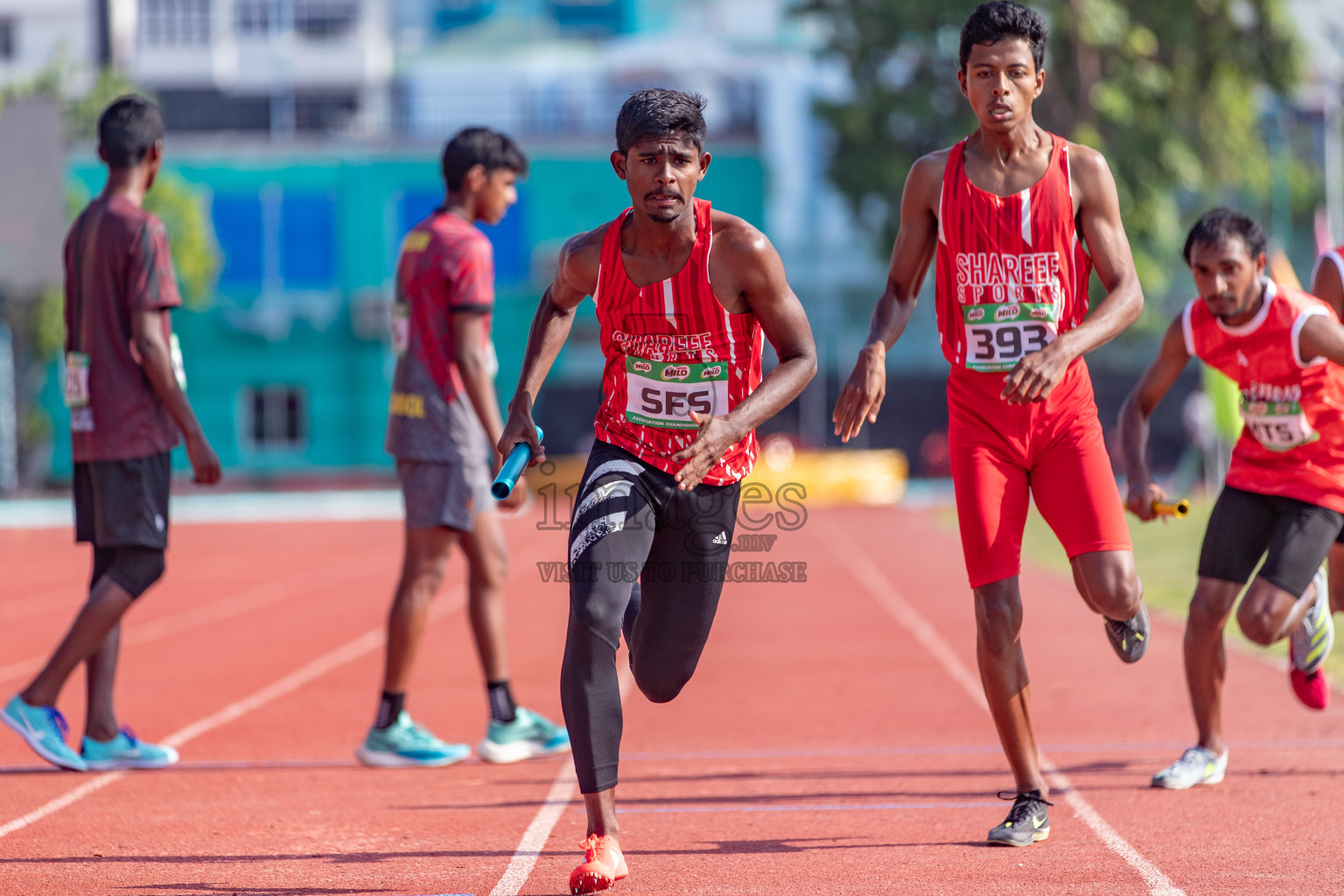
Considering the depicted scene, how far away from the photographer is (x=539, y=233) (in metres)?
37.5

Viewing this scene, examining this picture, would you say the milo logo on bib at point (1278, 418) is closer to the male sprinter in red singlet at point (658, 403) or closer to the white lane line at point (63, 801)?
the male sprinter in red singlet at point (658, 403)

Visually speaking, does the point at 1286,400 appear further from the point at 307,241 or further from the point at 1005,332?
the point at 307,241

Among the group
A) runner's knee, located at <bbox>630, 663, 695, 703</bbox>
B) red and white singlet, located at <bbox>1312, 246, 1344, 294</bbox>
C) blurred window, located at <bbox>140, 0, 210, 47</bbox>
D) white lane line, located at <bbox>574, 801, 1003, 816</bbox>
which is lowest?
white lane line, located at <bbox>574, 801, 1003, 816</bbox>

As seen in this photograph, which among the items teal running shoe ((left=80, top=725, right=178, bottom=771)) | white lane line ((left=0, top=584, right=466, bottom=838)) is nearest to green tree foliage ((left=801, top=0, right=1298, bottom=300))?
white lane line ((left=0, top=584, right=466, bottom=838))

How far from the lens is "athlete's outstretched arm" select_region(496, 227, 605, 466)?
4.22 meters

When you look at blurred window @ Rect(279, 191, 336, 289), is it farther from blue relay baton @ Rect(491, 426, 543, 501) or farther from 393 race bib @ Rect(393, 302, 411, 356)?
blue relay baton @ Rect(491, 426, 543, 501)

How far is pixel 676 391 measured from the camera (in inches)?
162

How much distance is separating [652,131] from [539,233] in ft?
112

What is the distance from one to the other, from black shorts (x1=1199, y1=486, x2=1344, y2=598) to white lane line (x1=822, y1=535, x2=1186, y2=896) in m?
0.96

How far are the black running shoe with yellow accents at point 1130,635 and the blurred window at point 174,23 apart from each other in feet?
138

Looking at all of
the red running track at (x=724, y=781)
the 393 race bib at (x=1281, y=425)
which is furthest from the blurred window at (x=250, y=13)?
the 393 race bib at (x=1281, y=425)

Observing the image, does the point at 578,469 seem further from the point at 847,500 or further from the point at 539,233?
the point at 539,233

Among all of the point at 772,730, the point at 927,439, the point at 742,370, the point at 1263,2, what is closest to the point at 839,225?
the point at 927,439

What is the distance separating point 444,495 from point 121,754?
5.21 feet
